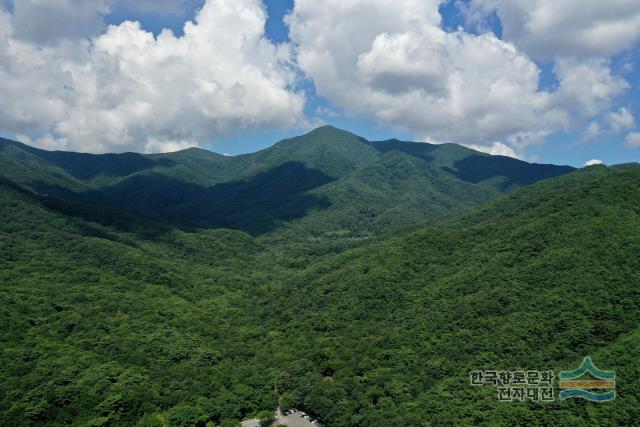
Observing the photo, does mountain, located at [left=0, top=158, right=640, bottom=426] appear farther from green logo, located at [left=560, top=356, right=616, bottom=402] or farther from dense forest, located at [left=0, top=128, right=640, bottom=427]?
green logo, located at [left=560, top=356, right=616, bottom=402]

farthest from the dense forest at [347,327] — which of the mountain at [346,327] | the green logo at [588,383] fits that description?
the green logo at [588,383]

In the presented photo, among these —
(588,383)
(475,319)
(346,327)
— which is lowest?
(346,327)

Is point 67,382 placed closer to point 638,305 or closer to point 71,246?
point 71,246

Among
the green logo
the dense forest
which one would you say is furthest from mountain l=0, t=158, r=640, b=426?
the green logo

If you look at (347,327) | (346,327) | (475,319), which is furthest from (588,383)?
(346,327)

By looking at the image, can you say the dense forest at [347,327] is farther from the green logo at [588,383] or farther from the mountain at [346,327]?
the green logo at [588,383]

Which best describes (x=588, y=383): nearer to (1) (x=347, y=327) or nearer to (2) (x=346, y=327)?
(1) (x=347, y=327)

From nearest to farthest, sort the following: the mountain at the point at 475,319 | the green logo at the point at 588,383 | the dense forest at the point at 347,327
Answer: the green logo at the point at 588,383
the mountain at the point at 475,319
the dense forest at the point at 347,327

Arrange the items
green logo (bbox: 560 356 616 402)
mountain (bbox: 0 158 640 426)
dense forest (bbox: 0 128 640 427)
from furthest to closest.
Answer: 1. mountain (bbox: 0 158 640 426)
2. dense forest (bbox: 0 128 640 427)
3. green logo (bbox: 560 356 616 402)

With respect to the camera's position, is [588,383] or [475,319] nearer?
[588,383]

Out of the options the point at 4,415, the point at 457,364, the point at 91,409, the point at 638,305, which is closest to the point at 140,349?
the point at 91,409
